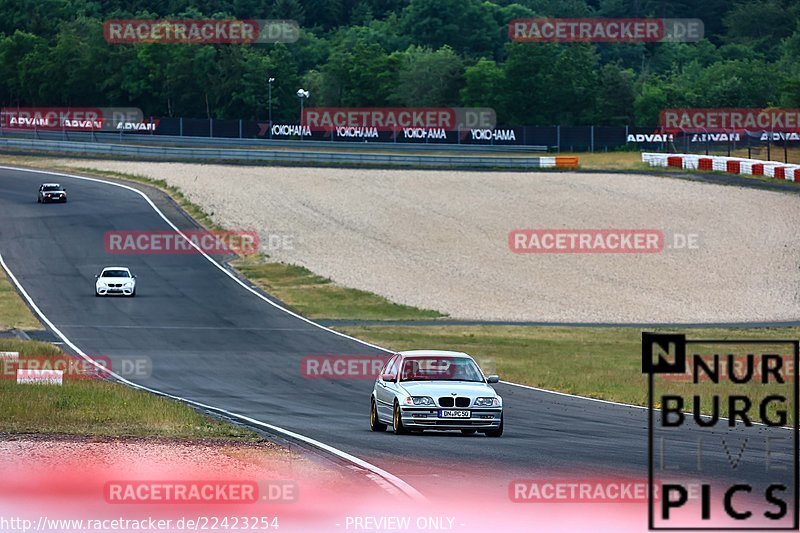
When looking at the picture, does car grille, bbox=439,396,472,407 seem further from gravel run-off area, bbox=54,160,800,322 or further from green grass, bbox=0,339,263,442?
gravel run-off area, bbox=54,160,800,322

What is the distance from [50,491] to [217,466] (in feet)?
8.04

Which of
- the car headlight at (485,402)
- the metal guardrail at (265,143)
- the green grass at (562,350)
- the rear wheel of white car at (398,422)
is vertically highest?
the metal guardrail at (265,143)

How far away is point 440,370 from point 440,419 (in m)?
1.57

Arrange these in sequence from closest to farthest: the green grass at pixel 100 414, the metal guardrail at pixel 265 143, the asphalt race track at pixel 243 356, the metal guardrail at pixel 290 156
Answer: the asphalt race track at pixel 243 356 < the green grass at pixel 100 414 < the metal guardrail at pixel 290 156 < the metal guardrail at pixel 265 143

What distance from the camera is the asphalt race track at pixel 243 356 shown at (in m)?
16.4

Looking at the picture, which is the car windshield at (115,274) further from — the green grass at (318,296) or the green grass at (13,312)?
the green grass at (318,296)

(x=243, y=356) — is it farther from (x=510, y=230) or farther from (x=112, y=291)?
(x=510, y=230)

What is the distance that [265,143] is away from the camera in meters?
106

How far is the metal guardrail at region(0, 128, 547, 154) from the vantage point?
103188 millimetres

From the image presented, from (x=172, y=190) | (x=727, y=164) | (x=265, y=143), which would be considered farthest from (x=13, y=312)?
(x=265, y=143)

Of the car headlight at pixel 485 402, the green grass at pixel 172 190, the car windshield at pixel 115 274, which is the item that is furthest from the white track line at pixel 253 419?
the car windshield at pixel 115 274

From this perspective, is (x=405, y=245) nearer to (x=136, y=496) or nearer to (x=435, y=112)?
(x=136, y=496)

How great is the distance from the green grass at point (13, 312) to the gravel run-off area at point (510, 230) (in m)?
13.7

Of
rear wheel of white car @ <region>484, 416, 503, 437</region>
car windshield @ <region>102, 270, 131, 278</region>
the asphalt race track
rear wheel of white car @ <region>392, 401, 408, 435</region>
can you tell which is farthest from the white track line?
car windshield @ <region>102, 270, 131, 278</region>
